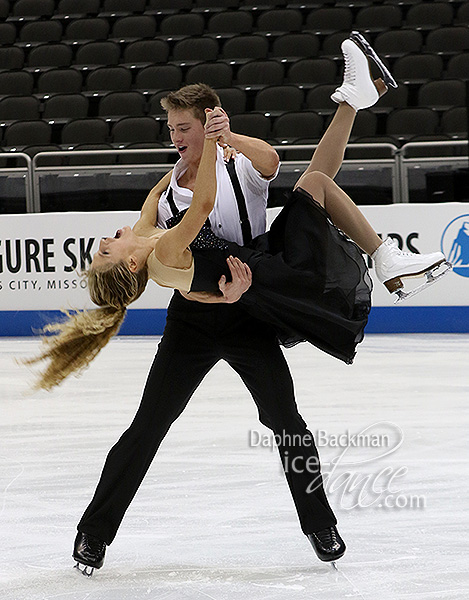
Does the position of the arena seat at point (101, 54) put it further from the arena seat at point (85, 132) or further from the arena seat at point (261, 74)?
the arena seat at point (261, 74)

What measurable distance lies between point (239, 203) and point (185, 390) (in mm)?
536

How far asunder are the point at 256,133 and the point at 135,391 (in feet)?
12.7

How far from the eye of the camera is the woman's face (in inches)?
92.2

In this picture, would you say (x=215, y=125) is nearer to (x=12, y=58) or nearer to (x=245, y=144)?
(x=245, y=144)

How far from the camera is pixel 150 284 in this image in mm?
7406

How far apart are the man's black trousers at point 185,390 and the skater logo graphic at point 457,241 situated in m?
4.80

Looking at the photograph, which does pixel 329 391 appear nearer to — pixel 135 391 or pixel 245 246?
pixel 135 391

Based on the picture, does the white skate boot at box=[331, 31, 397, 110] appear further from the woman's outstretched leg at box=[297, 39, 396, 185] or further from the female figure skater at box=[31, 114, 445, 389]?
the female figure skater at box=[31, 114, 445, 389]

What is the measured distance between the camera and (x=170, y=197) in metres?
2.49

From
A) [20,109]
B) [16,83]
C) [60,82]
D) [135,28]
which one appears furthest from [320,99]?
[16,83]

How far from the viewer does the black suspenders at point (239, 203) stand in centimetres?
241

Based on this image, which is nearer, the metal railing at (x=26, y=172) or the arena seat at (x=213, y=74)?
the metal railing at (x=26, y=172)

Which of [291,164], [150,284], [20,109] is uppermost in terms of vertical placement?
[291,164]

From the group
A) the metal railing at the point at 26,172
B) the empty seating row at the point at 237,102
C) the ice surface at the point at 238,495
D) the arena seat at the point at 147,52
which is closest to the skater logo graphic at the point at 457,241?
the ice surface at the point at 238,495
